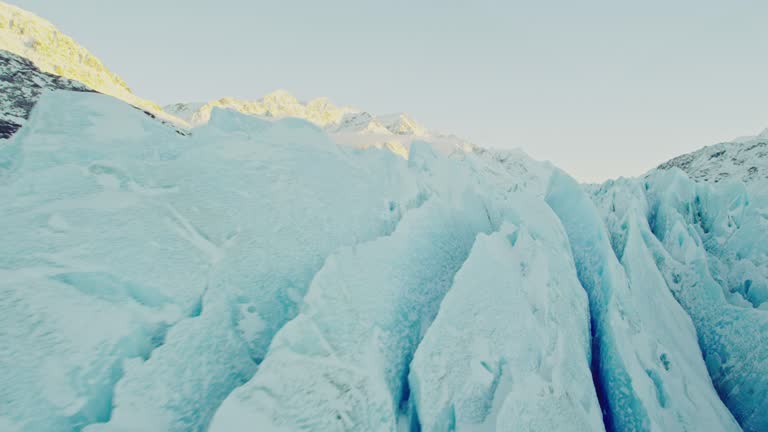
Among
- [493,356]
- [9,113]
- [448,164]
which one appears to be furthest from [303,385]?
[9,113]

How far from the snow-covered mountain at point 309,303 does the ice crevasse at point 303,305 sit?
0.02 m

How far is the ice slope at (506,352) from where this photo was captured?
3307mm

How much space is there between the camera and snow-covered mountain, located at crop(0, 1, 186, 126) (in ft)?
169

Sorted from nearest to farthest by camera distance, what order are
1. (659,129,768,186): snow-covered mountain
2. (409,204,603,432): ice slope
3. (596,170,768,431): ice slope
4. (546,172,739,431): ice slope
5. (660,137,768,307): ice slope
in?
1. (409,204,603,432): ice slope
2. (546,172,739,431): ice slope
3. (596,170,768,431): ice slope
4. (660,137,768,307): ice slope
5. (659,129,768,186): snow-covered mountain

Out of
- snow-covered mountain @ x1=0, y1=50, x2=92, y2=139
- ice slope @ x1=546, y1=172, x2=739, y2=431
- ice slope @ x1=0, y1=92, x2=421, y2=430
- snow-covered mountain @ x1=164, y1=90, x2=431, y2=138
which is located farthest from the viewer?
snow-covered mountain @ x1=164, y1=90, x2=431, y2=138

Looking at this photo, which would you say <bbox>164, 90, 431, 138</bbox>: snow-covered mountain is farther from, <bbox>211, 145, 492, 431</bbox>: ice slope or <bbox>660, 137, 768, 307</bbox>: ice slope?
<bbox>211, 145, 492, 431</bbox>: ice slope

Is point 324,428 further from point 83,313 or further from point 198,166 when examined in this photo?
point 198,166

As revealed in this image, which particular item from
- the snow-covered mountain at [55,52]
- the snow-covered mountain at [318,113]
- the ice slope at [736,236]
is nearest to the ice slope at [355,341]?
the ice slope at [736,236]

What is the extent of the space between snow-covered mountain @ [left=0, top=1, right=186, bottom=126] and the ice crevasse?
55791mm

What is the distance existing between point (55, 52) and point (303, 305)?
283 feet

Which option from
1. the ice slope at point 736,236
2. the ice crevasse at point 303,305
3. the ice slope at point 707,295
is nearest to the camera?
the ice crevasse at point 303,305

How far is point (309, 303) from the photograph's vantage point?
323 centimetres

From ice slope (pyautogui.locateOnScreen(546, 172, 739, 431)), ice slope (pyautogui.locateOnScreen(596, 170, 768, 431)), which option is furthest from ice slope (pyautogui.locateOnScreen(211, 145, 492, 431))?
ice slope (pyautogui.locateOnScreen(596, 170, 768, 431))

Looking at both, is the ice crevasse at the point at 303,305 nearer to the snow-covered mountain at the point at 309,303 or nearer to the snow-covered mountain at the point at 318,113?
the snow-covered mountain at the point at 309,303
